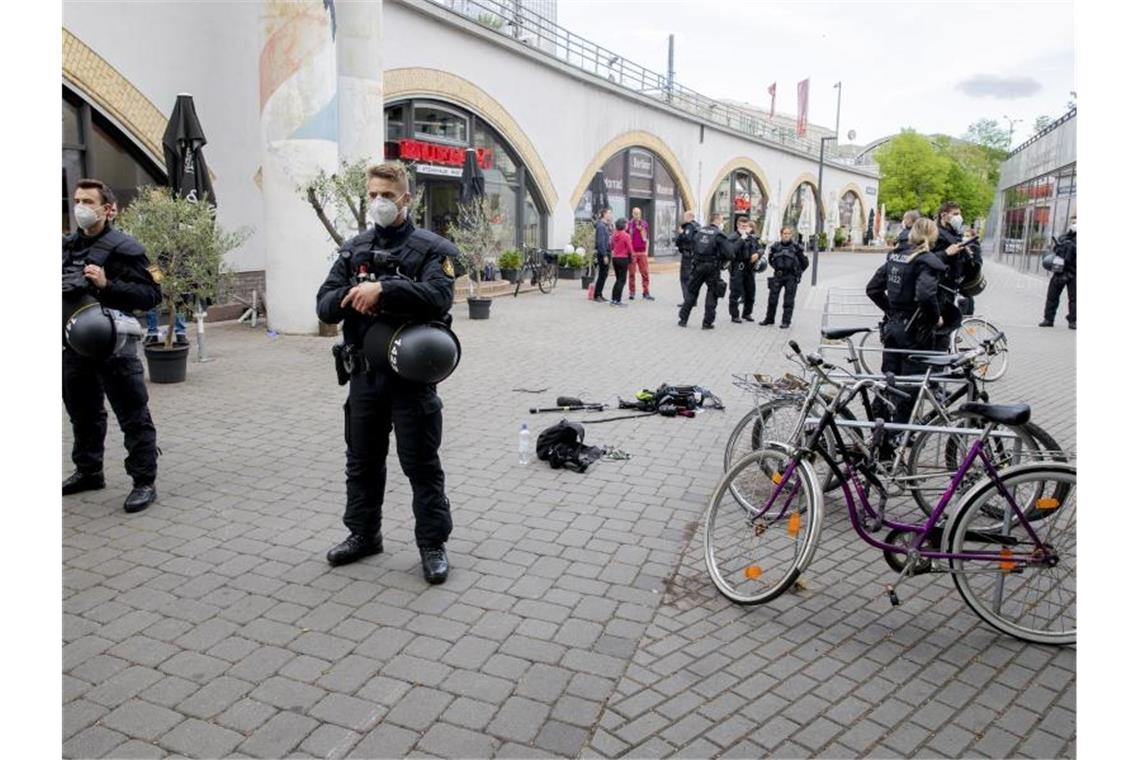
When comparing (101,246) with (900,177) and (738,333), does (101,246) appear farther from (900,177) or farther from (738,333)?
(900,177)

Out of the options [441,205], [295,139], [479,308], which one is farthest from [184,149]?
[441,205]

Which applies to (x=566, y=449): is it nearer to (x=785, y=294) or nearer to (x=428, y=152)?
(x=785, y=294)

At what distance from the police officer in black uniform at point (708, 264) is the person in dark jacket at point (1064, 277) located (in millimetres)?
5619

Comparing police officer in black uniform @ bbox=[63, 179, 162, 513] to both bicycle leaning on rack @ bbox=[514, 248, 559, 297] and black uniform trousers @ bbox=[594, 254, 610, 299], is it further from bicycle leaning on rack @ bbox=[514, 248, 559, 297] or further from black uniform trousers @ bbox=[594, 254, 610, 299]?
bicycle leaning on rack @ bbox=[514, 248, 559, 297]

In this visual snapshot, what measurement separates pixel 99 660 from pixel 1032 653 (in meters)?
3.86

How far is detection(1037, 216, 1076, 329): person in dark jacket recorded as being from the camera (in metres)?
14.4

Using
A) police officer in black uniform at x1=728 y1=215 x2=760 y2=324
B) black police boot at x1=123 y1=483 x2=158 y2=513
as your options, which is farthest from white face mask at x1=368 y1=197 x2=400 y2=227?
police officer in black uniform at x1=728 y1=215 x2=760 y2=324

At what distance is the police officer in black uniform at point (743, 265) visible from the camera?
1436cm

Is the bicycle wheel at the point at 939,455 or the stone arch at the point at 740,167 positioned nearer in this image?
the bicycle wheel at the point at 939,455

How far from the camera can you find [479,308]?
14.5 m

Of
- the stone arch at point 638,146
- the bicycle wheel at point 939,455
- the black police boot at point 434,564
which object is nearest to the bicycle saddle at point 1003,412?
the bicycle wheel at point 939,455

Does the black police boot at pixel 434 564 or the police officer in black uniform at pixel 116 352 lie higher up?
the police officer in black uniform at pixel 116 352

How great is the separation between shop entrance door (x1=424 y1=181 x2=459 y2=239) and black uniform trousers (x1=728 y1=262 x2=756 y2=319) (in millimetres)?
7111

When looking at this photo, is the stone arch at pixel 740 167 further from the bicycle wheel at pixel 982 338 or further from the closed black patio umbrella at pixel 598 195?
the bicycle wheel at pixel 982 338
